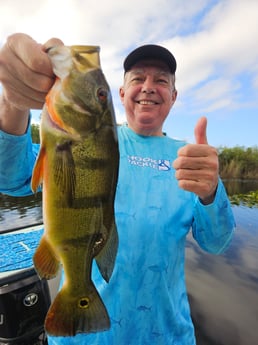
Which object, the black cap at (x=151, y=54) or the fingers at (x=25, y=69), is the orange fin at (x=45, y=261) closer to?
the fingers at (x=25, y=69)

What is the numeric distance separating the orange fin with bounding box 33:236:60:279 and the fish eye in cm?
71

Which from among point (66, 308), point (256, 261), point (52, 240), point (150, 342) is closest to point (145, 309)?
point (150, 342)

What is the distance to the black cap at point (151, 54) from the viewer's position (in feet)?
8.62

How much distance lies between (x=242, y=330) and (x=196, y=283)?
1.39 meters

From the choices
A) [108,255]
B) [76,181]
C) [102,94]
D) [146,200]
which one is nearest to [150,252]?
[146,200]

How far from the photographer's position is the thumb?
1659 millimetres

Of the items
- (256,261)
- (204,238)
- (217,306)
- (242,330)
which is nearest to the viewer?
(204,238)

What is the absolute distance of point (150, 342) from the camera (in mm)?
1997

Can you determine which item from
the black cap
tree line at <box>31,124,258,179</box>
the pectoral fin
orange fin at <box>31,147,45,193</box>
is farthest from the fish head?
tree line at <box>31,124,258,179</box>

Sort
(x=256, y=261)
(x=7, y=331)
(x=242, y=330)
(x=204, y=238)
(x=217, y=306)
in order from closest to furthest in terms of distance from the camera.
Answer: (x=204, y=238), (x=7, y=331), (x=242, y=330), (x=217, y=306), (x=256, y=261)

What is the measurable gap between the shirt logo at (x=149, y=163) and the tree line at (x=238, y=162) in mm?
40255

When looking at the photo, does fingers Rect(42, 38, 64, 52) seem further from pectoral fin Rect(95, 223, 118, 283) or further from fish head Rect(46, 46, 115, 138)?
pectoral fin Rect(95, 223, 118, 283)

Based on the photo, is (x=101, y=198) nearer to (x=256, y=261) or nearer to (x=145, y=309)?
(x=145, y=309)

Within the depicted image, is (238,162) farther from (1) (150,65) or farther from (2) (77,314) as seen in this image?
(2) (77,314)
